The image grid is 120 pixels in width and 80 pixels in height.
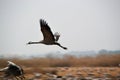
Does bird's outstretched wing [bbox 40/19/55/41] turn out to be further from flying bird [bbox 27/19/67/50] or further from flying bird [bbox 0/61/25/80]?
flying bird [bbox 0/61/25/80]

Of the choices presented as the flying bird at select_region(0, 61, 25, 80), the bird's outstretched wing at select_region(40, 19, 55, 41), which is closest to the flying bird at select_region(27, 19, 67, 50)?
the bird's outstretched wing at select_region(40, 19, 55, 41)

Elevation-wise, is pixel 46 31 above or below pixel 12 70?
above

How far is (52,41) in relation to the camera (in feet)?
25.5

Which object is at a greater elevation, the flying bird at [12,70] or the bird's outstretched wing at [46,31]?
the bird's outstretched wing at [46,31]

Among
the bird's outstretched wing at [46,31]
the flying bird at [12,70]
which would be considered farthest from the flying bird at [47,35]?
the flying bird at [12,70]

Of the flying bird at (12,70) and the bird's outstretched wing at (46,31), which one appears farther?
the flying bird at (12,70)

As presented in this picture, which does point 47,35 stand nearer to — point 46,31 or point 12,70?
point 46,31

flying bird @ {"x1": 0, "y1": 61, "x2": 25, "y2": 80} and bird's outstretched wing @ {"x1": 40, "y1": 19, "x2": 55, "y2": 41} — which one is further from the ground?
bird's outstretched wing @ {"x1": 40, "y1": 19, "x2": 55, "y2": 41}

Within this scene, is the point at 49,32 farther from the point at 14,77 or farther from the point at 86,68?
the point at 86,68

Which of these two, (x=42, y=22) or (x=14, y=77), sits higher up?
(x=42, y=22)

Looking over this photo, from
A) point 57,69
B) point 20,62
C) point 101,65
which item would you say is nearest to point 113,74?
point 101,65

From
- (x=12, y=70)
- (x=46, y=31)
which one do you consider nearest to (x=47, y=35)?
(x=46, y=31)

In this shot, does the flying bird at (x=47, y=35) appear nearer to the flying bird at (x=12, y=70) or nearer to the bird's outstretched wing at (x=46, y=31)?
the bird's outstretched wing at (x=46, y=31)

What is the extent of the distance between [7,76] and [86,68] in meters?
1.97
